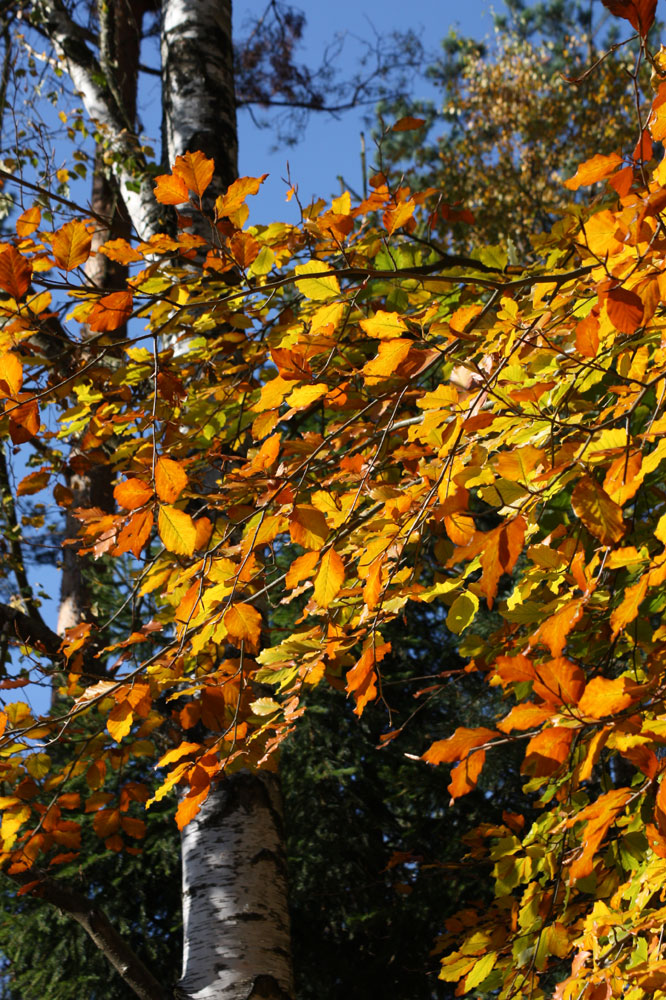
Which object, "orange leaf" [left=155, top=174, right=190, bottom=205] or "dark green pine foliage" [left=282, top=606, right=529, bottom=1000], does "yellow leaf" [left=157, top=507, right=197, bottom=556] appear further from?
"dark green pine foliage" [left=282, top=606, right=529, bottom=1000]

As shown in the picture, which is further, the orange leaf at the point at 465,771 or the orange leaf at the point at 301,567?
the orange leaf at the point at 301,567

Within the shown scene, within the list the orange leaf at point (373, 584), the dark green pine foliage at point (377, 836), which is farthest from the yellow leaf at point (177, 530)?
the dark green pine foliage at point (377, 836)

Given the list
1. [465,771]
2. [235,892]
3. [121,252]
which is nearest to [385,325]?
[465,771]

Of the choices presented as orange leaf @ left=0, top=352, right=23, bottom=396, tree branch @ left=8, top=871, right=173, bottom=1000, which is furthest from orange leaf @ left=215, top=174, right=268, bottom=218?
tree branch @ left=8, top=871, right=173, bottom=1000

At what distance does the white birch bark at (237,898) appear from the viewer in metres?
1.88

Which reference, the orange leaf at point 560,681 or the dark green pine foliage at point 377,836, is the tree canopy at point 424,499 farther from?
the dark green pine foliage at point 377,836

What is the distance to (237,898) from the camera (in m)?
1.97

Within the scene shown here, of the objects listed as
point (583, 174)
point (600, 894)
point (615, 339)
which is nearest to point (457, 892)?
point (600, 894)

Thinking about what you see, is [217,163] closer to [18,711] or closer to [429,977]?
[18,711]

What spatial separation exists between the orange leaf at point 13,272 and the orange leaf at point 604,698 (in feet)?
3.19

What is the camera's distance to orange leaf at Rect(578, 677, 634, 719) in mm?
910

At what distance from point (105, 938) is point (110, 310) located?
1.55 metres

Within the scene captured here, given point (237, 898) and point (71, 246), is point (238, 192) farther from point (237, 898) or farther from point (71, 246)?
point (237, 898)

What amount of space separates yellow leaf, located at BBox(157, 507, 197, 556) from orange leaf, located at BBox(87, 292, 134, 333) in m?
0.36
